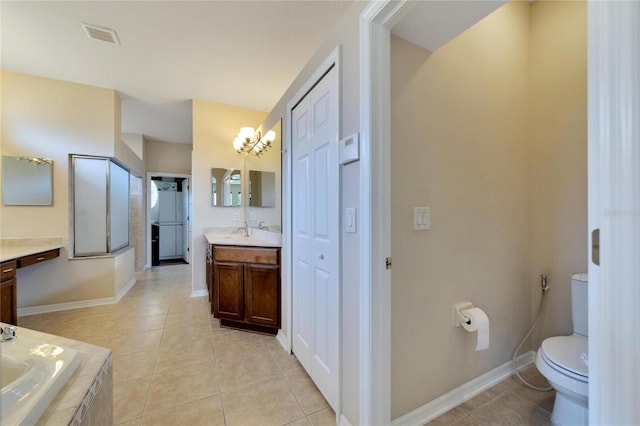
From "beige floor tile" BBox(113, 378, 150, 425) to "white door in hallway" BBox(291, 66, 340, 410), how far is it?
1010 millimetres

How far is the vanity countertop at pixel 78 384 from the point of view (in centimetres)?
70

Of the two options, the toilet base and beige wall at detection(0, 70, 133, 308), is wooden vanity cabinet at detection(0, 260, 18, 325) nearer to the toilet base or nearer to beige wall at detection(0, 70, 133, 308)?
beige wall at detection(0, 70, 133, 308)

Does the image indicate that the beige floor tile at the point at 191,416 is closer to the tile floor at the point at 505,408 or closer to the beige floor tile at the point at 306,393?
the beige floor tile at the point at 306,393

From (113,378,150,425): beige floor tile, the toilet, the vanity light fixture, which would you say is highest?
the vanity light fixture

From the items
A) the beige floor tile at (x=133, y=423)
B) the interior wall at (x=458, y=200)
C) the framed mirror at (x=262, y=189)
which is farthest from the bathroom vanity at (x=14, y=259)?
the interior wall at (x=458, y=200)

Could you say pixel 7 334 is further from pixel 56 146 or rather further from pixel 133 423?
pixel 56 146

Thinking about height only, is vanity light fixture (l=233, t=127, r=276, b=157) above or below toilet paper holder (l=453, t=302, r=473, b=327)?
above

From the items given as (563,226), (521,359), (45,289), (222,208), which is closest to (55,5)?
(222,208)

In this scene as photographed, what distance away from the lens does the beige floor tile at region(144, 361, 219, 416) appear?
61.0 inches

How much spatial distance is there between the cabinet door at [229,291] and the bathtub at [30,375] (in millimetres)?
1491

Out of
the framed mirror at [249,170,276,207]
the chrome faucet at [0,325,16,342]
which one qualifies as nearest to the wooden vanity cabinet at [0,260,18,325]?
the chrome faucet at [0,325,16,342]

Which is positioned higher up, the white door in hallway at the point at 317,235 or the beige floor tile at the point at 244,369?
the white door in hallway at the point at 317,235

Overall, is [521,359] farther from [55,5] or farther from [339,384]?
[55,5]

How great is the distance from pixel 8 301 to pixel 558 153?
14.6ft
